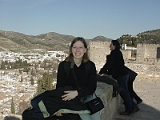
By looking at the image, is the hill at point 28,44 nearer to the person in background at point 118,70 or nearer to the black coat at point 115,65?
the person in background at point 118,70

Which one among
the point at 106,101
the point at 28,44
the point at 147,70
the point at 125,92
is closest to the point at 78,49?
the point at 106,101

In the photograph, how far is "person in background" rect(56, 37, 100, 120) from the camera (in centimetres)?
192

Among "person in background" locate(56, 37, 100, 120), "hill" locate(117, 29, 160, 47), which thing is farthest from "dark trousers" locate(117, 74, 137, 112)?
"hill" locate(117, 29, 160, 47)

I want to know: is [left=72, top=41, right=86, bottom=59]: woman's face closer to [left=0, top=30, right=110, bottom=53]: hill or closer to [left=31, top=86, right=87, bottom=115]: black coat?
[left=31, top=86, right=87, bottom=115]: black coat

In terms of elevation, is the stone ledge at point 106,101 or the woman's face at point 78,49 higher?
the woman's face at point 78,49

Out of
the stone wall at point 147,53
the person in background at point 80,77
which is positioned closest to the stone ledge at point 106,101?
the person in background at point 80,77

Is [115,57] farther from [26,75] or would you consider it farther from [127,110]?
[26,75]

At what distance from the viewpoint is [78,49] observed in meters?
2.02

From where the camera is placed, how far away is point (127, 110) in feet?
12.9

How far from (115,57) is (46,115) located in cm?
193

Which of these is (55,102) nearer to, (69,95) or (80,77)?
(69,95)

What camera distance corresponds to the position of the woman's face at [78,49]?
2023mm

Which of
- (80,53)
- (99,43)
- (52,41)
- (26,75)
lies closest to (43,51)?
(52,41)

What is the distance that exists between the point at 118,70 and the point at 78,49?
1.71m
